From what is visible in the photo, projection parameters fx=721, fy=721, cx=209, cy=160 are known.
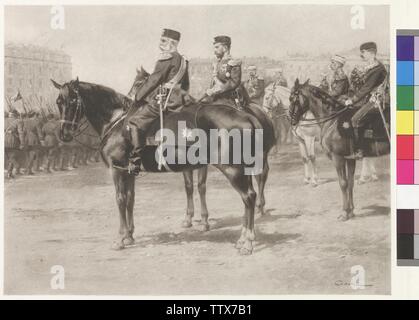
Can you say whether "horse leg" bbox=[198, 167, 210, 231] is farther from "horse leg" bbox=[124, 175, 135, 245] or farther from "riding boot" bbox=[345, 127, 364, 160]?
"riding boot" bbox=[345, 127, 364, 160]

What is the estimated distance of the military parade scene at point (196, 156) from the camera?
9.45 m

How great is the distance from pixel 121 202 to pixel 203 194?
109 centimetres

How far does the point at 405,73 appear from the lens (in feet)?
31.4

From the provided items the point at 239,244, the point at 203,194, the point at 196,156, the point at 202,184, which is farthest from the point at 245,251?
the point at 196,156

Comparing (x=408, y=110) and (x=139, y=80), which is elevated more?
(x=139, y=80)

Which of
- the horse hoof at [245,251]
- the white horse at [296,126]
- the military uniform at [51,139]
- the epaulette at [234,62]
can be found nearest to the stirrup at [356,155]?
the white horse at [296,126]

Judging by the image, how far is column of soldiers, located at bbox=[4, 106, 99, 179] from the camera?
9695 mm

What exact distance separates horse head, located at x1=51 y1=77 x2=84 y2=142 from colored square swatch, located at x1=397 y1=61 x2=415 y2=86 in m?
4.21

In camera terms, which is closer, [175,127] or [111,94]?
[175,127]

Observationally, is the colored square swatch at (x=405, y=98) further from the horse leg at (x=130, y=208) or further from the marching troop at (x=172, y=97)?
the horse leg at (x=130, y=208)

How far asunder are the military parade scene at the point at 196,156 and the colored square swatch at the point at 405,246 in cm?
18

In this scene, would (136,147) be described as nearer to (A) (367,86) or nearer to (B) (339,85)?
(B) (339,85)

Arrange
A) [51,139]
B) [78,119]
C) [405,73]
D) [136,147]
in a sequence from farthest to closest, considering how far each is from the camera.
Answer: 1. [51,139]
2. [405,73]
3. [78,119]
4. [136,147]

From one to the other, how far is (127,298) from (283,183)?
8.39 ft
